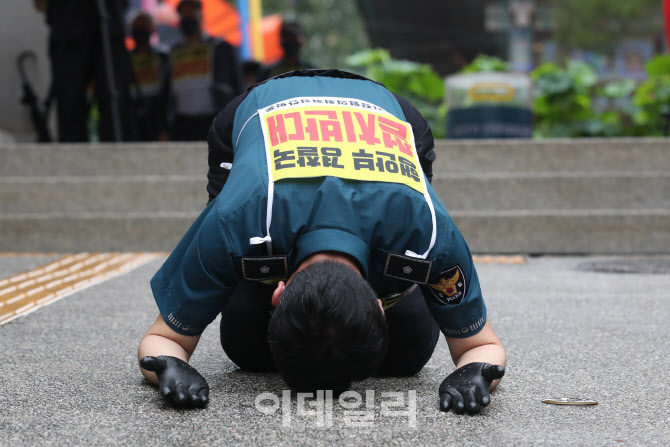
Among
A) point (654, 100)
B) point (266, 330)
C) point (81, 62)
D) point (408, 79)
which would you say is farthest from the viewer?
point (408, 79)

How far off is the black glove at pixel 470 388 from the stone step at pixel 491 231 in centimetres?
309

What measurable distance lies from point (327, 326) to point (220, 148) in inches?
38.4

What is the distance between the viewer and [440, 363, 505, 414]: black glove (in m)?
1.90

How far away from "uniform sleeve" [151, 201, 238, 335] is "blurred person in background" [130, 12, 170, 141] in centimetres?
546

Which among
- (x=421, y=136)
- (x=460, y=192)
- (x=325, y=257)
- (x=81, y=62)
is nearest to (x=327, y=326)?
(x=325, y=257)

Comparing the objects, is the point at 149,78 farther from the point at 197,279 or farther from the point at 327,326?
the point at 327,326

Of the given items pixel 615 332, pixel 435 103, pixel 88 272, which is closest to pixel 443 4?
pixel 435 103

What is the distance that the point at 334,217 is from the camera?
72.2 inches

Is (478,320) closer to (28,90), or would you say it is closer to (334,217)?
(334,217)

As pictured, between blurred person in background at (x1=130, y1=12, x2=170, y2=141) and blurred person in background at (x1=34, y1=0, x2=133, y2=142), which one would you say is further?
blurred person in background at (x1=130, y1=12, x2=170, y2=141)

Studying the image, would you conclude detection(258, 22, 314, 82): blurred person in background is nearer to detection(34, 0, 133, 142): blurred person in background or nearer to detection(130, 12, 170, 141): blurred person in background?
detection(130, 12, 170, 141): blurred person in background

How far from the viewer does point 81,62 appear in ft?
20.3

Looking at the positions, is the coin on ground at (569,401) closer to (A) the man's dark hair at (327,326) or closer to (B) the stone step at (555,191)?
(A) the man's dark hair at (327,326)

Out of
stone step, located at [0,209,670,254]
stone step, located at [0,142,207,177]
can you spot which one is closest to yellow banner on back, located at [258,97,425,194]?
stone step, located at [0,209,670,254]
